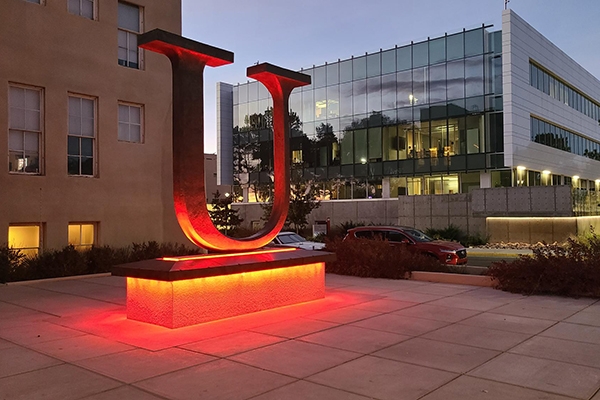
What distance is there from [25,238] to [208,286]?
33.7 feet

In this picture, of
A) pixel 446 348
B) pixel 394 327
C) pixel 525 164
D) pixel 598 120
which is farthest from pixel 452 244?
pixel 598 120

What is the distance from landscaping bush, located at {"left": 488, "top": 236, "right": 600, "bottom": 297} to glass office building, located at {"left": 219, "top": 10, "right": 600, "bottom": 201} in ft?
82.0

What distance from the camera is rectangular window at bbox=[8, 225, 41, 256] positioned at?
56.6 feet

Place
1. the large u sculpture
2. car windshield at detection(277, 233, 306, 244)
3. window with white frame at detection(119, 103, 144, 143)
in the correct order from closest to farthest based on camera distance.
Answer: the large u sculpture → window with white frame at detection(119, 103, 144, 143) → car windshield at detection(277, 233, 306, 244)

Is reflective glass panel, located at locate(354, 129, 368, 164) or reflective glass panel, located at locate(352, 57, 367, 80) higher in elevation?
reflective glass panel, located at locate(352, 57, 367, 80)

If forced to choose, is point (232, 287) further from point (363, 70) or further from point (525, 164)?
point (363, 70)

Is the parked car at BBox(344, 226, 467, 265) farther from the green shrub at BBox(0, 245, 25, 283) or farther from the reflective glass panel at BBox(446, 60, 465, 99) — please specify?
the reflective glass panel at BBox(446, 60, 465, 99)

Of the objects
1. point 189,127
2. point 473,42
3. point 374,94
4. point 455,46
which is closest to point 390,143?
point 374,94

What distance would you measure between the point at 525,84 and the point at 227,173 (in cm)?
2755

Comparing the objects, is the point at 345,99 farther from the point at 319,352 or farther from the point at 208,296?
the point at 319,352

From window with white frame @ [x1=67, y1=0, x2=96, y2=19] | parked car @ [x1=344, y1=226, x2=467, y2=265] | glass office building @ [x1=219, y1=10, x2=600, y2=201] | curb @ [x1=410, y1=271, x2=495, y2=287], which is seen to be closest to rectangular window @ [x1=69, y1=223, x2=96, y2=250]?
window with white frame @ [x1=67, y1=0, x2=96, y2=19]

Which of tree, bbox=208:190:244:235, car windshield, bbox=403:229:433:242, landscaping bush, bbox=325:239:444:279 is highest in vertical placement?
tree, bbox=208:190:244:235

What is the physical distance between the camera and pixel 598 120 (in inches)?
2363

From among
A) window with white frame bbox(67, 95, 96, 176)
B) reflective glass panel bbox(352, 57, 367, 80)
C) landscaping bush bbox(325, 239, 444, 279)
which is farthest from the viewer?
reflective glass panel bbox(352, 57, 367, 80)
